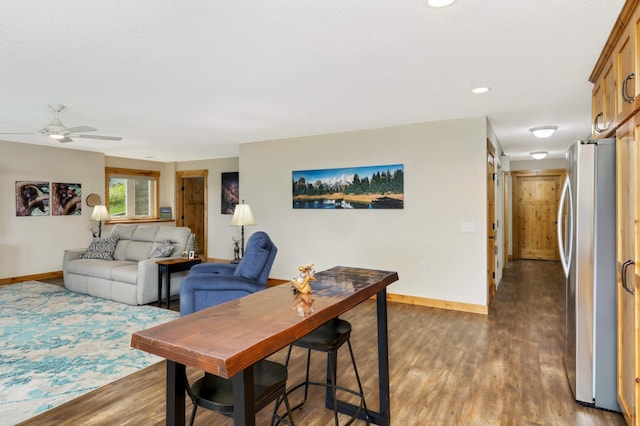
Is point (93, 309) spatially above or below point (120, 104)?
below

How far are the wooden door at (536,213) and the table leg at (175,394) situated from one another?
29.7 feet

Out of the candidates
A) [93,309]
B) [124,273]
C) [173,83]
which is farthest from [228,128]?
[93,309]

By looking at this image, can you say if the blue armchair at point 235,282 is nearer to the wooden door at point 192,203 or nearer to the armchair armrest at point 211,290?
the armchair armrest at point 211,290

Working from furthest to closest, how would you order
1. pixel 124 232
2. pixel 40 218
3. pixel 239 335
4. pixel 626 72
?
pixel 40 218
pixel 124 232
pixel 626 72
pixel 239 335

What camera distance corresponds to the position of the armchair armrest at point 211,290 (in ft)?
11.8

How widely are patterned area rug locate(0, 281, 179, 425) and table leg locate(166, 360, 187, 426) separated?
172cm

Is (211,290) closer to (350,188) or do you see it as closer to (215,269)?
(215,269)

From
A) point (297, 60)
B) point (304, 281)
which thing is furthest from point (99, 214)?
point (304, 281)

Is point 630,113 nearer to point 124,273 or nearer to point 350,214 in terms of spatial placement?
point 350,214

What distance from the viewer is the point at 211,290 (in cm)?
372

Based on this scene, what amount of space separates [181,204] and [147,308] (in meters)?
4.83

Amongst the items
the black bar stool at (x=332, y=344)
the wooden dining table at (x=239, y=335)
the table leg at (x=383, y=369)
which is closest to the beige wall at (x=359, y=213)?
the table leg at (x=383, y=369)

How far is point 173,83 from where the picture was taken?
3172mm

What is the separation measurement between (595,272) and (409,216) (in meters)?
2.68
